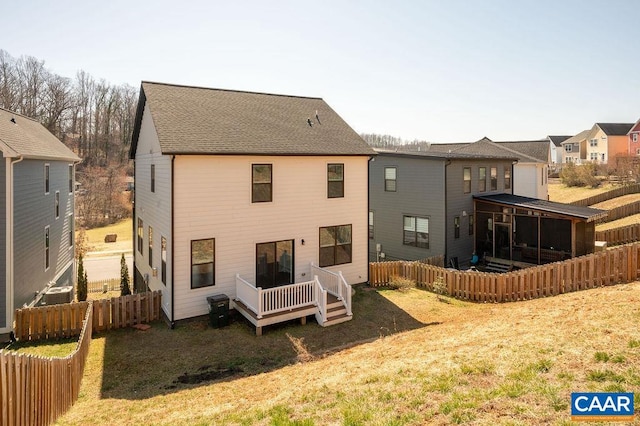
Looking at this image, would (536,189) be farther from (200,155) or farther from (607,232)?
(200,155)

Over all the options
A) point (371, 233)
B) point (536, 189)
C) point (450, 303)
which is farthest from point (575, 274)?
point (536, 189)

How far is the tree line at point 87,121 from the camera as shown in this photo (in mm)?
54969

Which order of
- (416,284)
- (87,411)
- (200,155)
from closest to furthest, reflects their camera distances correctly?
1. (87,411)
2. (200,155)
3. (416,284)

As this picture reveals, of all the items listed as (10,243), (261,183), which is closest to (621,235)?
(261,183)

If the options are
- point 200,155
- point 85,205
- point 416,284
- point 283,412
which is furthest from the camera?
point 85,205

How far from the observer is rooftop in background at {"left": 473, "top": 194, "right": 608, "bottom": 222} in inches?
822

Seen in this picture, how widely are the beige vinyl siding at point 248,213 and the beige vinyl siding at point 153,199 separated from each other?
62cm

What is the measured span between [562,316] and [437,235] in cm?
1234

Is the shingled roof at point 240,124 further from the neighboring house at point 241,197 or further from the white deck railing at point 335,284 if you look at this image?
the white deck railing at point 335,284

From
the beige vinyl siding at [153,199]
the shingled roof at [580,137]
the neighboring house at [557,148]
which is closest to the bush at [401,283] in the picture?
the beige vinyl siding at [153,199]

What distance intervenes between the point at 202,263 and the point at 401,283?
30.4 feet

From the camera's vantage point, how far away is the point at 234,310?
1553cm

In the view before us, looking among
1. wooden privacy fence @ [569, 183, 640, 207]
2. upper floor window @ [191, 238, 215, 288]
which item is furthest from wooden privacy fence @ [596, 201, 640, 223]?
upper floor window @ [191, 238, 215, 288]

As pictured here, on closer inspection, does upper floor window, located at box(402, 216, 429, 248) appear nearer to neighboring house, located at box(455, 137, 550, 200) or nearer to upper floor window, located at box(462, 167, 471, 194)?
upper floor window, located at box(462, 167, 471, 194)
